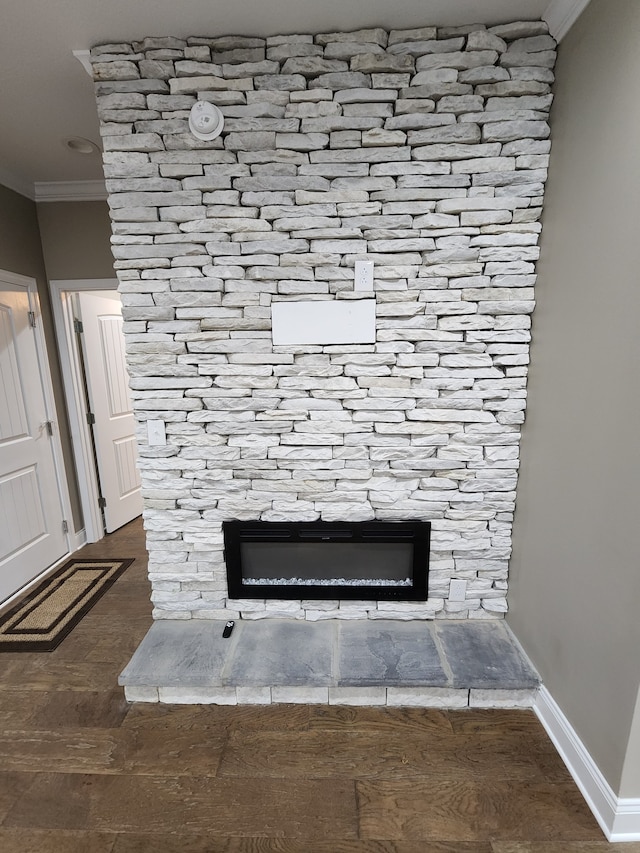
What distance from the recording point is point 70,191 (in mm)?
2717

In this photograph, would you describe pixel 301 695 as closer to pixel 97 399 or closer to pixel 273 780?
pixel 273 780

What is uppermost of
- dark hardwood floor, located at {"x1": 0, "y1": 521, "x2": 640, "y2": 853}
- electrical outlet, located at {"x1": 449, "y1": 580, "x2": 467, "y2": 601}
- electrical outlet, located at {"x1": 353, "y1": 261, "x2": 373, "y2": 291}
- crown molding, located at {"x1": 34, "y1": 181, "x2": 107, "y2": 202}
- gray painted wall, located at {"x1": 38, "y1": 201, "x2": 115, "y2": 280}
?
crown molding, located at {"x1": 34, "y1": 181, "x2": 107, "y2": 202}

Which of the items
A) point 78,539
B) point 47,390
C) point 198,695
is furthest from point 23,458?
point 198,695

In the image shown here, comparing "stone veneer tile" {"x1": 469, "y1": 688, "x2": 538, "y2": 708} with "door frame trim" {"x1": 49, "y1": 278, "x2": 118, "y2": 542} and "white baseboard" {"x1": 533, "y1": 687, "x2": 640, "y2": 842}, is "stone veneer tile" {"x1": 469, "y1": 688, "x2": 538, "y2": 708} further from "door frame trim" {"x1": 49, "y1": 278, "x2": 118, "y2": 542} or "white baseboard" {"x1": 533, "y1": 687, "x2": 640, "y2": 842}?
"door frame trim" {"x1": 49, "y1": 278, "x2": 118, "y2": 542}

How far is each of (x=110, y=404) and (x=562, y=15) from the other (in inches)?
136

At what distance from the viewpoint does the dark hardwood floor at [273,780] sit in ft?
3.99

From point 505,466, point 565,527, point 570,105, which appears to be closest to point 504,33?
point 570,105

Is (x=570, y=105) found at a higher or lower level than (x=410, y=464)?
higher

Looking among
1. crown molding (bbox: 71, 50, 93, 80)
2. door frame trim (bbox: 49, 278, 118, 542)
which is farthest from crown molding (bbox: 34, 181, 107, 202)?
crown molding (bbox: 71, 50, 93, 80)

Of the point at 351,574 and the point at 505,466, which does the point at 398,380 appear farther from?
the point at 351,574

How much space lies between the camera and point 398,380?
5.84 feet

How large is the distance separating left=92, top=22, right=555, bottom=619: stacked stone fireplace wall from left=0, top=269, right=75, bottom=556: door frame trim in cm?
141

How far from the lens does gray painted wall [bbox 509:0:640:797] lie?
118 cm

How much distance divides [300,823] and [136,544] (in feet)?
7.86
